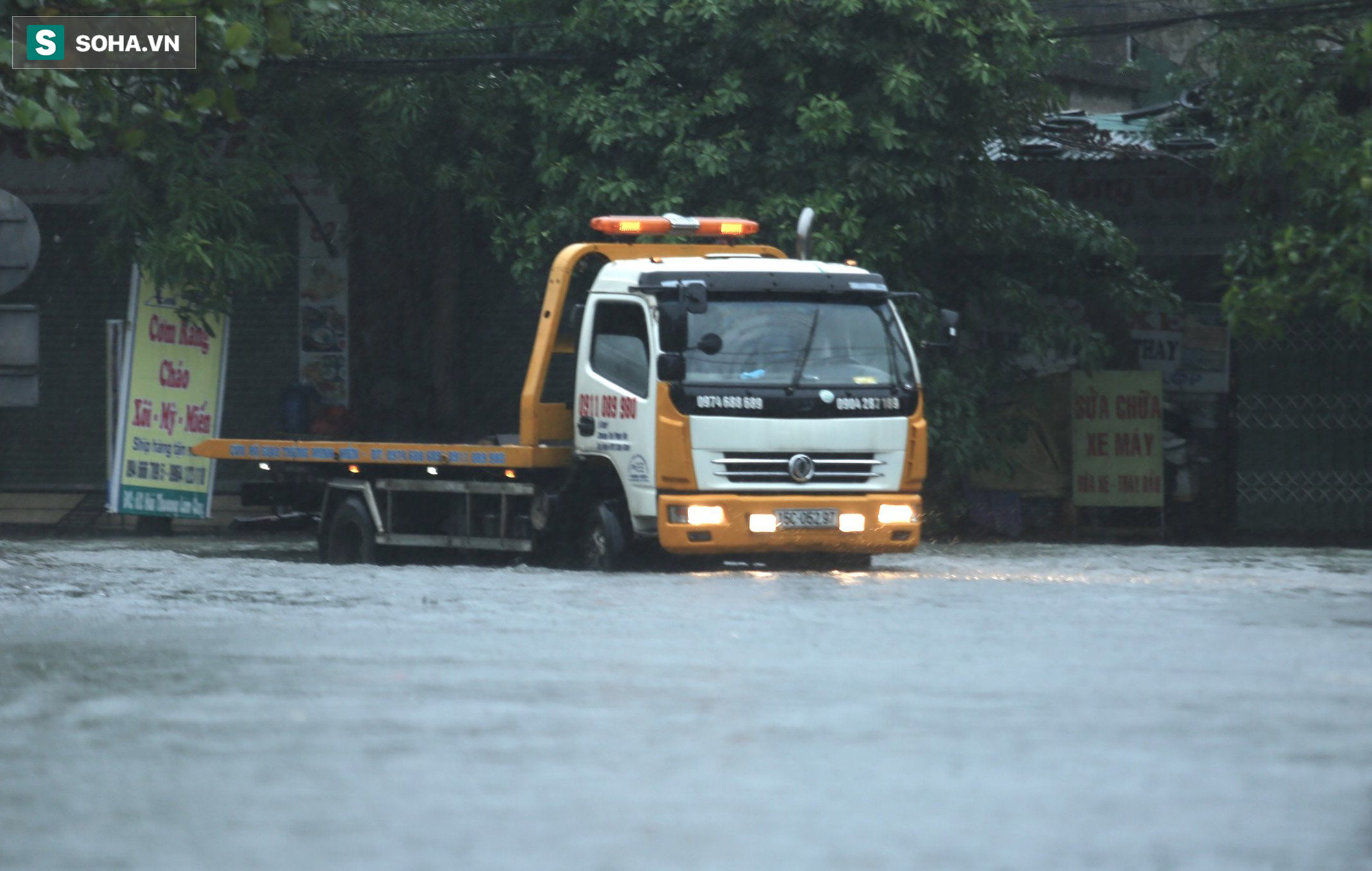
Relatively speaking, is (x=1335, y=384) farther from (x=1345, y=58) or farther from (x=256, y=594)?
(x=256, y=594)

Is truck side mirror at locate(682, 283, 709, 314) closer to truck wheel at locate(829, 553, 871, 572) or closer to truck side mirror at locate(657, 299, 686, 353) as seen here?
truck side mirror at locate(657, 299, 686, 353)

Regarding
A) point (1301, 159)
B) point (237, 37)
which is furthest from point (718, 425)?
point (1301, 159)

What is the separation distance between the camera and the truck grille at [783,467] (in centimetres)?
1285

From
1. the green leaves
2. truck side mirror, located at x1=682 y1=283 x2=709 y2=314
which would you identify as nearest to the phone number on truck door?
truck side mirror, located at x1=682 y1=283 x2=709 y2=314

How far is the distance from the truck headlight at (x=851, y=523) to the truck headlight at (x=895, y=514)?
0.15 m

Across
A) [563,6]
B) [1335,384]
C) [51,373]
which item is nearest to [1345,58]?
[1335,384]

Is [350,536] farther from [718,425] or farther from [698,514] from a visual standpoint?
[718,425]

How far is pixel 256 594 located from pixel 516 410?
9.39 metres

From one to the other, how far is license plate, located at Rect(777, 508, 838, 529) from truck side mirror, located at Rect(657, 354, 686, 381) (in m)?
1.08

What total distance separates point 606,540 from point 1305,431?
30.6ft

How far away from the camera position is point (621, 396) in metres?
13.2

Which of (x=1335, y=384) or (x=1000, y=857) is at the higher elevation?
(x=1335, y=384)

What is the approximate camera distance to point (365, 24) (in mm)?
17484

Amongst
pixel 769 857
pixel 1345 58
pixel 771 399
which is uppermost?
pixel 1345 58
